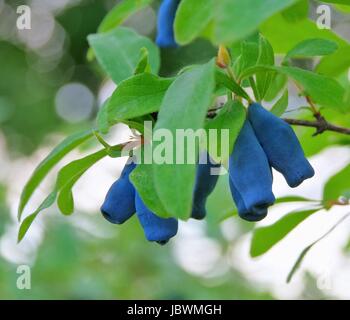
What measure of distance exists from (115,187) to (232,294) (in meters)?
1.59

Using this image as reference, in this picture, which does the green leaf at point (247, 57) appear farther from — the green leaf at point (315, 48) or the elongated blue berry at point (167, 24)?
the elongated blue berry at point (167, 24)

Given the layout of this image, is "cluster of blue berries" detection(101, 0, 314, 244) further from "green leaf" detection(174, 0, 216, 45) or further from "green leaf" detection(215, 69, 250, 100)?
"green leaf" detection(174, 0, 216, 45)

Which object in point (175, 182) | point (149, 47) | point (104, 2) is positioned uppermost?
point (104, 2)

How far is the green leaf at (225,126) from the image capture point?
65 centimetres

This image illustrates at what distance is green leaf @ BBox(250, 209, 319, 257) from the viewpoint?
986 millimetres

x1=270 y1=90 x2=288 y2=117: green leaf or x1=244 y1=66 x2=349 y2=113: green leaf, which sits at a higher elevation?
x1=270 y1=90 x2=288 y2=117: green leaf

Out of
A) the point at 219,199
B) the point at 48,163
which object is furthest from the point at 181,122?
the point at 219,199

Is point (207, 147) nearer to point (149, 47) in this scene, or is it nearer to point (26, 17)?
point (149, 47)

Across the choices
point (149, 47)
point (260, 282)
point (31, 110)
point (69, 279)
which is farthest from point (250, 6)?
point (31, 110)

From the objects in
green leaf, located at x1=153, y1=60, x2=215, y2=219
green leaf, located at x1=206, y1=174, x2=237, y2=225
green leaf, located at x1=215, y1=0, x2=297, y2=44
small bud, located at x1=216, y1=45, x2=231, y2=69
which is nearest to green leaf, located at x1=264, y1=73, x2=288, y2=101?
small bud, located at x1=216, y1=45, x2=231, y2=69

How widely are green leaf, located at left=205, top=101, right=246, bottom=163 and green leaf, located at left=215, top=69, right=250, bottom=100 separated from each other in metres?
0.02

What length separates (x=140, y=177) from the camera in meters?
0.66
